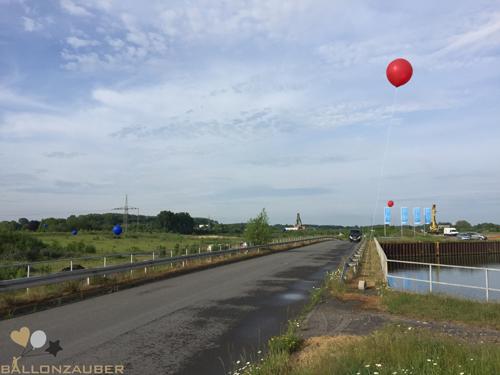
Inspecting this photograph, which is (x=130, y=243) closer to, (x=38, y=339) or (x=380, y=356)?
(x=38, y=339)

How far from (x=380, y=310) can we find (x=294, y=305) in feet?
8.12

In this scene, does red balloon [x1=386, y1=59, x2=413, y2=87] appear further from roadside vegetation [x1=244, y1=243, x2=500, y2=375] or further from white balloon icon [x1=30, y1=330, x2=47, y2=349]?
white balloon icon [x1=30, y1=330, x2=47, y2=349]

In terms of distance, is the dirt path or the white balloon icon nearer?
the white balloon icon

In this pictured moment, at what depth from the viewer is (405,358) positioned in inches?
235

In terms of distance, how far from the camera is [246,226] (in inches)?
1812

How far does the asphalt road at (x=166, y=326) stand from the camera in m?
7.36

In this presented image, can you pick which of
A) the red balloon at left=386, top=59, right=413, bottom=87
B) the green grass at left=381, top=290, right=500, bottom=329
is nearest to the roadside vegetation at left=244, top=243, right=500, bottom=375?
the green grass at left=381, top=290, right=500, bottom=329

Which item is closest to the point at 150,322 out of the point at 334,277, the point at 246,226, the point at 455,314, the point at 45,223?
the point at 455,314

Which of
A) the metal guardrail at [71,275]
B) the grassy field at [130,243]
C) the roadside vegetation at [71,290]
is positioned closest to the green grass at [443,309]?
the roadside vegetation at [71,290]

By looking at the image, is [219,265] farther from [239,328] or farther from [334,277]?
[239,328]

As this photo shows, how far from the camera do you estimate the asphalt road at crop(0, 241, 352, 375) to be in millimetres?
7363

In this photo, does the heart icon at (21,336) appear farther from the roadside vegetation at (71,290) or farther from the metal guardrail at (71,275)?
the metal guardrail at (71,275)

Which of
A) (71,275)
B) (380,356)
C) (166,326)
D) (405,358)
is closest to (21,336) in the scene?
(166,326)

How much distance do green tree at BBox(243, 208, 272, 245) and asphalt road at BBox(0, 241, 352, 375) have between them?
28.3m
